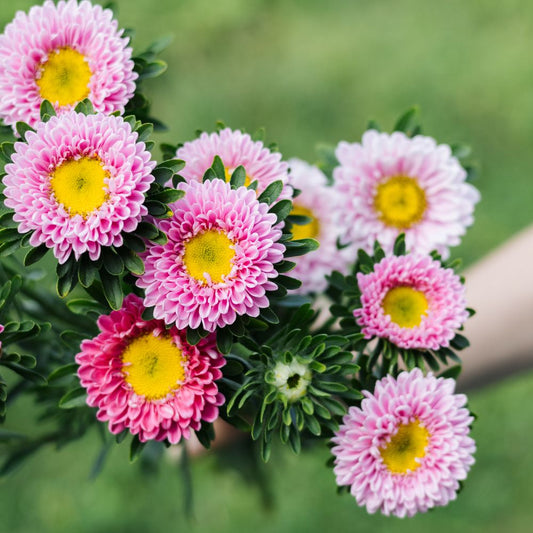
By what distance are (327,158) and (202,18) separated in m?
1.49

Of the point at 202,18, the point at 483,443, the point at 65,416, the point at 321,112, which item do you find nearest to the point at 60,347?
the point at 65,416

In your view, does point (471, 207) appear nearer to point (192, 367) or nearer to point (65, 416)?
point (192, 367)

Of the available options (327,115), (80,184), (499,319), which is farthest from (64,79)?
(327,115)

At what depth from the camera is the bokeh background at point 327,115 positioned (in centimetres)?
157

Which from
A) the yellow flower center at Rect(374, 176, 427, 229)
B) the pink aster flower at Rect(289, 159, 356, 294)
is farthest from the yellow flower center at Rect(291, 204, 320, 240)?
the yellow flower center at Rect(374, 176, 427, 229)

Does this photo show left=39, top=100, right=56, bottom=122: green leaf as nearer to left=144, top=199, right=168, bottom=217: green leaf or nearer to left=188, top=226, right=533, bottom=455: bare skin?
left=144, top=199, right=168, bottom=217: green leaf

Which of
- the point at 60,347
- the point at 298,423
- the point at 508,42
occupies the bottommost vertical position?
the point at 298,423

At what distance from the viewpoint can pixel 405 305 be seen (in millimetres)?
636

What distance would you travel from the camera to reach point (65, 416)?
2.77 ft

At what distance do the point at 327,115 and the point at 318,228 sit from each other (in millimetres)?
1190

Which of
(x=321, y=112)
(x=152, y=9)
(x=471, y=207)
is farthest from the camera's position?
(x=152, y=9)

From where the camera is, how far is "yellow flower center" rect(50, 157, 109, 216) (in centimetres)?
53

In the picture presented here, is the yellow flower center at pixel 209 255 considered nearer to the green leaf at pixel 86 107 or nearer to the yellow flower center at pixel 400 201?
the green leaf at pixel 86 107

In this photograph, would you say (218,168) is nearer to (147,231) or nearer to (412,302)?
(147,231)
